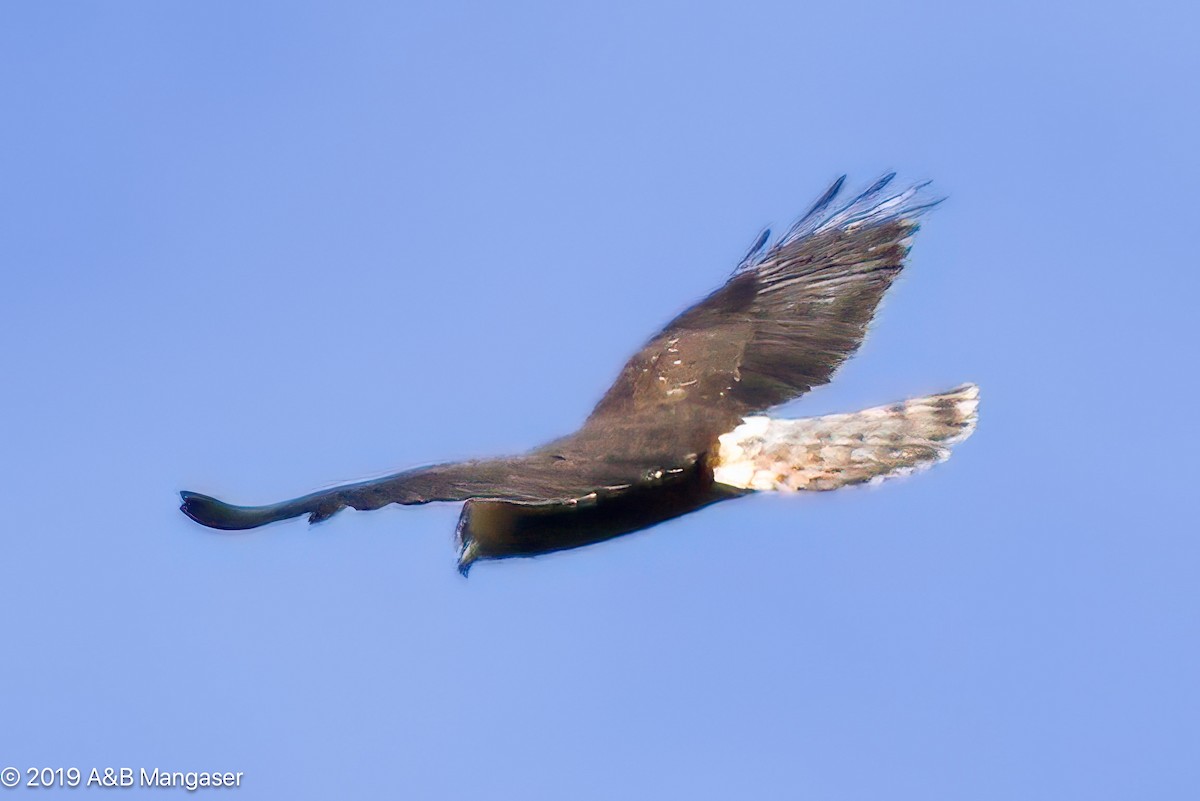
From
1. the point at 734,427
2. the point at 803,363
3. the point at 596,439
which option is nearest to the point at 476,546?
the point at 596,439

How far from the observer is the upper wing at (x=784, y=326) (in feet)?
23.3

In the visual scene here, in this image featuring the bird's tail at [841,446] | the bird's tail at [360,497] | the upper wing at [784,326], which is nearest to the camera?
the bird's tail at [360,497]

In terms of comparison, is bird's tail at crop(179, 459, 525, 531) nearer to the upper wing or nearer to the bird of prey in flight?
the bird of prey in flight

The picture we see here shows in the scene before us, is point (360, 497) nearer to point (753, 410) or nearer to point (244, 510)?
point (244, 510)

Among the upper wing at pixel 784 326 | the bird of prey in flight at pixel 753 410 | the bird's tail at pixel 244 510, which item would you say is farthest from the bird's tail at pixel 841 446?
the bird's tail at pixel 244 510

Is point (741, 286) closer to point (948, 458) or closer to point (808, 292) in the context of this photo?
point (808, 292)

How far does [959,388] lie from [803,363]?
767 mm

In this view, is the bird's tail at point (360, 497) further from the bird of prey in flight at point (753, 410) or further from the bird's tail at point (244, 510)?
the bird of prey in flight at point (753, 410)

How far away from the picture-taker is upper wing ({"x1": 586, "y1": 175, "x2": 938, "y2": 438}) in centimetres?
711

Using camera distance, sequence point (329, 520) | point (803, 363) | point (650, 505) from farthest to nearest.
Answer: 1. point (803, 363)
2. point (650, 505)
3. point (329, 520)

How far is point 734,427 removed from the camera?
7027 millimetres

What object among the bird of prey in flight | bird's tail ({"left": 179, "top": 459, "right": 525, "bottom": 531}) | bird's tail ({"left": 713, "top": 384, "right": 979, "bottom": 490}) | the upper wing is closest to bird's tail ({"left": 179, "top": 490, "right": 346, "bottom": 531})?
bird's tail ({"left": 179, "top": 459, "right": 525, "bottom": 531})

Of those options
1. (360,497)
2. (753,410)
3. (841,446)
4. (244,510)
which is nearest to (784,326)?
(753,410)

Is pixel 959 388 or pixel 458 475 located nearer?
pixel 458 475
